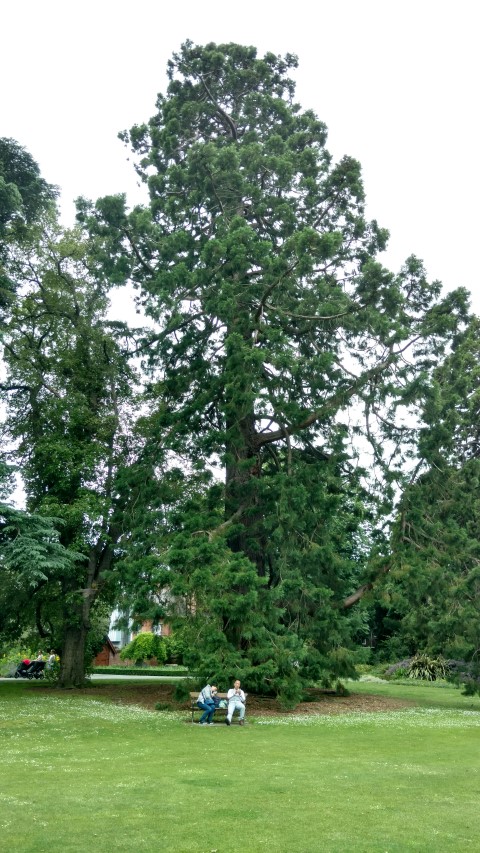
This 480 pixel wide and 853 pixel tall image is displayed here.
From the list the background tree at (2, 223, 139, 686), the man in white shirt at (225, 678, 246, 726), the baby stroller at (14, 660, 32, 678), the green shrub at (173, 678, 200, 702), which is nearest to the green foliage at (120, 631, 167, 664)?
the baby stroller at (14, 660, 32, 678)

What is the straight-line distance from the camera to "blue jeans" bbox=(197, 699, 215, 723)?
1697 centimetres

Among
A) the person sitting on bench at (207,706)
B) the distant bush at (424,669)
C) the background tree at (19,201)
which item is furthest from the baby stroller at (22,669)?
the person sitting on bench at (207,706)

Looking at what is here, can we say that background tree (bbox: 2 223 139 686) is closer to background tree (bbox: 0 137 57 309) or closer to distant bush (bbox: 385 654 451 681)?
background tree (bbox: 0 137 57 309)

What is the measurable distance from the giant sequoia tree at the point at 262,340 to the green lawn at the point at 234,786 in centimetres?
404

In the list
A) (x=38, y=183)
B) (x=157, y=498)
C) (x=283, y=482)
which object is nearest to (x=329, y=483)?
(x=283, y=482)

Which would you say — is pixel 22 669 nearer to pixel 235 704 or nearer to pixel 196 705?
pixel 196 705

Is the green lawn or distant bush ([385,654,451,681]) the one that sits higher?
distant bush ([385,654,451,681])

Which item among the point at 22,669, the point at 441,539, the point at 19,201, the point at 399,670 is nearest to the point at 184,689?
the point at 441,539

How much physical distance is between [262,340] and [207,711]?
10722 mm

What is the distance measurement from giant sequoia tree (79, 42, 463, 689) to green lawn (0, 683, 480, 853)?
4041 mm

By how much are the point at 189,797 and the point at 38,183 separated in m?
22.8

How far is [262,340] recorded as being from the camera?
2300cm

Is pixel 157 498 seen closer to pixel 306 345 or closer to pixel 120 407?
pixel 120 407

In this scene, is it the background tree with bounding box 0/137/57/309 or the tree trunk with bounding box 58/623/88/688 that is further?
the tree trunk with bounding box 58/623/88/688
